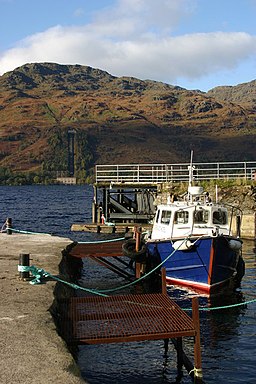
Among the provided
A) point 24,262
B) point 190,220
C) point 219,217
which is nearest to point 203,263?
point 190,220

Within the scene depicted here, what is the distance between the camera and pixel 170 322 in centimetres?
1148

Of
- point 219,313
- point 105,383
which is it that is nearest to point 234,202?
point 219,313

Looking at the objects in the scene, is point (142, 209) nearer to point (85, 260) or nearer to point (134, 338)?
point (85, 260)

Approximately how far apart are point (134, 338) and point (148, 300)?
3268 millimetres

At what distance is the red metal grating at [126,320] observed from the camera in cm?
1063

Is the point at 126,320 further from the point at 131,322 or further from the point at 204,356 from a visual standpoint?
the point at 204,356

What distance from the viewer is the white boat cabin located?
21.8 meters

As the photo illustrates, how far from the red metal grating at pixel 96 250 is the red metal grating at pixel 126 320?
6.94 metres

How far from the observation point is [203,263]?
1992cm

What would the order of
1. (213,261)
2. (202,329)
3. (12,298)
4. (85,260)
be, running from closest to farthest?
(12,298) < (202,329) < (213,261) < (85,260)

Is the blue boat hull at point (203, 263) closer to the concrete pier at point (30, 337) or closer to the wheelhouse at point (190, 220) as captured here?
the wheelhouse at point (190, 220)

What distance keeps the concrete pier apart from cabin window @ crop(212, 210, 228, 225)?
26.5 ft

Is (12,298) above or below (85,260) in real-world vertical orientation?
above

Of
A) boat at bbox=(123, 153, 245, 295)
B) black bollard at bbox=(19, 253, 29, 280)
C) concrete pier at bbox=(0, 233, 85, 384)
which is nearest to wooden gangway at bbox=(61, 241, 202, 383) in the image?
concrete pier at bbox=(0, 233, 85, 384)
